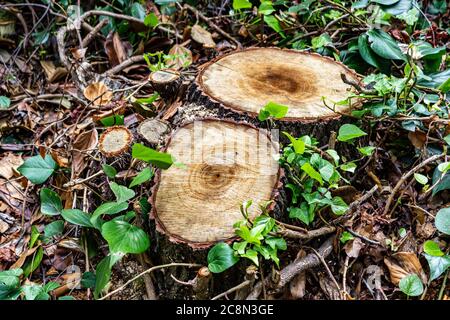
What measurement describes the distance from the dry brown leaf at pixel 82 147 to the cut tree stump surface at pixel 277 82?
609 millimetres

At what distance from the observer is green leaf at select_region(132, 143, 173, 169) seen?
1.56 metres

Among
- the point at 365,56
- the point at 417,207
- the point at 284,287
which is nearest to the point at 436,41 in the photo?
the point at 365,56

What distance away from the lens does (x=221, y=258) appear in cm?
166

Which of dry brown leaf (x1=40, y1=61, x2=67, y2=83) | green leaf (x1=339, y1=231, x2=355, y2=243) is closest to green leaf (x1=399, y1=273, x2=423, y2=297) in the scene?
green leaf (x1=339, y1=231, x2=355, y2=243)

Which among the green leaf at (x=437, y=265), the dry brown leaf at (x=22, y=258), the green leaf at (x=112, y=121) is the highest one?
the green leaf at (x=437, y=265)

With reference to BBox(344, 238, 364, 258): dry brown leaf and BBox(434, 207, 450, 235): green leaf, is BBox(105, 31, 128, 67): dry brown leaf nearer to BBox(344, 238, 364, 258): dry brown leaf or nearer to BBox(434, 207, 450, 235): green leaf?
BBox(344, 238, 364, 258): dry brown leaf

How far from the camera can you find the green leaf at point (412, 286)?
A: 1780 millimetres

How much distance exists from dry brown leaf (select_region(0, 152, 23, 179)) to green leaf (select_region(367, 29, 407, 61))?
1.89 metres

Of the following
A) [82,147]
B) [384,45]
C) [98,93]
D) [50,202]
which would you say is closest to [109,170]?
[50,202]

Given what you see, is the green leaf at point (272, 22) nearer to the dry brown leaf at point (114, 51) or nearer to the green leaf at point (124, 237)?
the dry brown leaf at point (114, 51)

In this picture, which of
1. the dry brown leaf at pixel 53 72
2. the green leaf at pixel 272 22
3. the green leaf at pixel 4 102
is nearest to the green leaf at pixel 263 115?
the green leaf at pixel 272 22

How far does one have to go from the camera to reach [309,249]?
76.9 inches
